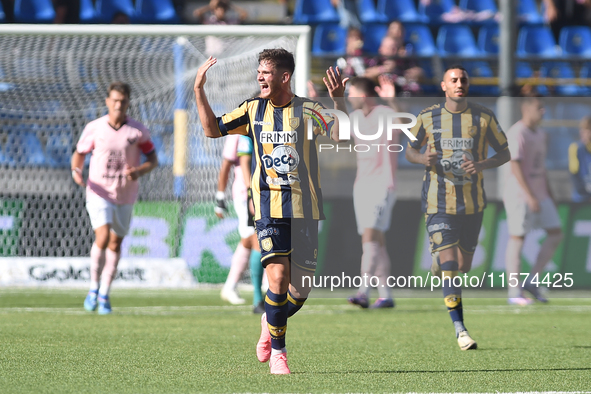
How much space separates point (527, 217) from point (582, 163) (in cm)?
156

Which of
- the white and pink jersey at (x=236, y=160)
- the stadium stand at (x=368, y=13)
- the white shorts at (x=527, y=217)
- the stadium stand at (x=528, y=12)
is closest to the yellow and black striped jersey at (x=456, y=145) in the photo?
the white shorts at (x=527, y=217)

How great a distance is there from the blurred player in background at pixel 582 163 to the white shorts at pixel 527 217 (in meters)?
0.64

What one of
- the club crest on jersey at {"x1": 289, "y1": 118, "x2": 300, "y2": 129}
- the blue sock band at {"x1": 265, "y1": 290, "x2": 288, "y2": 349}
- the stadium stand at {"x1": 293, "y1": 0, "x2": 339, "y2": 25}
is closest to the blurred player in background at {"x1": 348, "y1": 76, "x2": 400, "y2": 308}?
the club crest on jersey at {"x1": 289, "y1": 118, "x2": 300, "y2": 129}

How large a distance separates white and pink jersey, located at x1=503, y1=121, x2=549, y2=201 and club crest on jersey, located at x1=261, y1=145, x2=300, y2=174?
2.16 metres

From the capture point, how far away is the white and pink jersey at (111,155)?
8094mm

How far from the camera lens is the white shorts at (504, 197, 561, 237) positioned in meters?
7.22

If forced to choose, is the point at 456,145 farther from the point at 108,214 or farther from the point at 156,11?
the point at 156,11

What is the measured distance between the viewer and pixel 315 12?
1662 cm

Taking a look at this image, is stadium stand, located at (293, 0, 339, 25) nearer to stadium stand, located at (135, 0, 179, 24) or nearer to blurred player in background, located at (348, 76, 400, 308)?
stadium stand, located at (135, 0, 179, 24)

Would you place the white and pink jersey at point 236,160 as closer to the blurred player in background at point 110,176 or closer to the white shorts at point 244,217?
the white shorts at point 244,217

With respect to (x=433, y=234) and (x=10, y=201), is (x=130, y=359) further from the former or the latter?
(x=10, y=201)

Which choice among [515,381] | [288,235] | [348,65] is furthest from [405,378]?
[348,65]

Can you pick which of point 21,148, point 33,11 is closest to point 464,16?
A: point 33,11

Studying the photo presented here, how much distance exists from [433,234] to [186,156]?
5.77 metres
